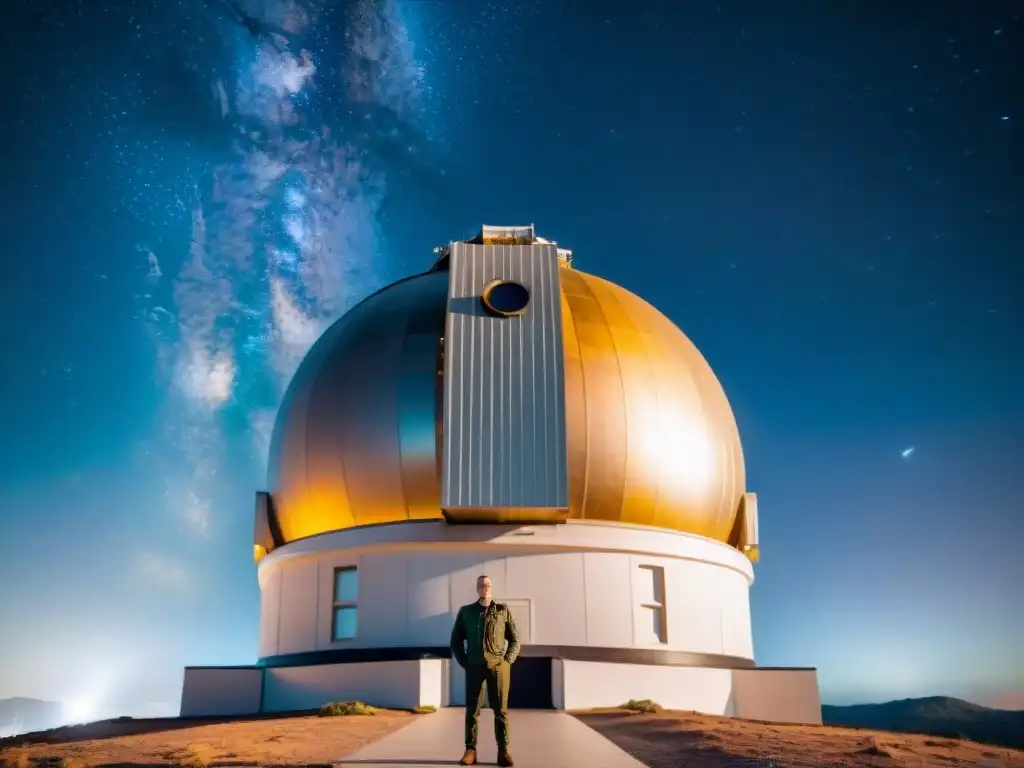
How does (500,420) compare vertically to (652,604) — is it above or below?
above

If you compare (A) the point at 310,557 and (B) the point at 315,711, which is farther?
(A) the point at 310,557

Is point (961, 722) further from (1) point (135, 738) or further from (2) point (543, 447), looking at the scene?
(1) point (135, 738)

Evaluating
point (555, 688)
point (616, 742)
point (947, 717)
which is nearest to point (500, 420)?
point (555, 688)

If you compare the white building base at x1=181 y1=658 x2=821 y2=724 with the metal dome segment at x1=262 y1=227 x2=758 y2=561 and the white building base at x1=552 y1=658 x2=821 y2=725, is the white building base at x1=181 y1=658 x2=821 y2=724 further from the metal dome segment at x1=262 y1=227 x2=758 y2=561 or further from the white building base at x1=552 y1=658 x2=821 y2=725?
the metal dome segment at x1=262 y1=227 x2=758 y2=561

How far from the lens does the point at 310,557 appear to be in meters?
20.3

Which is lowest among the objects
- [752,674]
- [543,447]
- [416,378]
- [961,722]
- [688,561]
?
[961,722]

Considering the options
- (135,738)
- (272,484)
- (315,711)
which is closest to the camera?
(135,738)

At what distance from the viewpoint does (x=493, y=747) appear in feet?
30.7

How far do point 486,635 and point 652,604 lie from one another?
39.4 feet

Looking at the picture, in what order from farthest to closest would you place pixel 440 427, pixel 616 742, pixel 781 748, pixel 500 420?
pixel 440 427 → pixel 500 420 → pixel 616 742 → pixel 781 748

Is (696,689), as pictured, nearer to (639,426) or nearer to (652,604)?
(652,604)

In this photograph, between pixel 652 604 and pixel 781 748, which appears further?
pixel 652 604

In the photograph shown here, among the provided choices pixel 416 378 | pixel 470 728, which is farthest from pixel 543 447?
pixel 470 728

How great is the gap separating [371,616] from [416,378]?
16.9 ft
